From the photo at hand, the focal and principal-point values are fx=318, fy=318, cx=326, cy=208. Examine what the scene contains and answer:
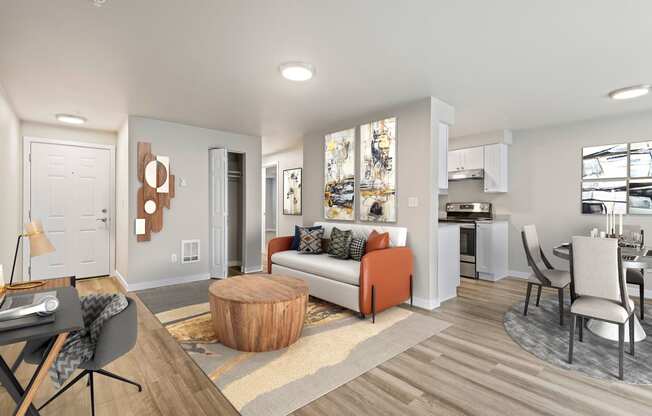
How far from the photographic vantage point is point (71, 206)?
5.00 m

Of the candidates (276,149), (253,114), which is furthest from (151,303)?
(276,149)

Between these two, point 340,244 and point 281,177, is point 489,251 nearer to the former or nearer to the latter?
point 340,244

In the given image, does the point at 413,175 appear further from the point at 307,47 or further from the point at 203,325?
the point at 203,325

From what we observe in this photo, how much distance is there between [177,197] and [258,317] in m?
3.07

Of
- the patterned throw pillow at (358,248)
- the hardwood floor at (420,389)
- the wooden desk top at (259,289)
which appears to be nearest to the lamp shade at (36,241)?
the hardwood floor at (420,389)

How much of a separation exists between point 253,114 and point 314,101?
1.03 meters

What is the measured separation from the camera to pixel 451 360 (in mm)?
2463

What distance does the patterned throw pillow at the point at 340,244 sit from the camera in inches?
156

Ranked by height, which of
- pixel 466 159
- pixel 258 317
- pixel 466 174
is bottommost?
pixel 258 317

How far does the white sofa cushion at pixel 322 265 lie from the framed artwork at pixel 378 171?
824mm

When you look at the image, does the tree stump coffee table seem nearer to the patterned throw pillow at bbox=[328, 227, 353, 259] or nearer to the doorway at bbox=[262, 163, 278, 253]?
the patterned throw pillow at bbox=[328, 227, 353, 259]

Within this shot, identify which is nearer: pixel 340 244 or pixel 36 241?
pixel 36 241

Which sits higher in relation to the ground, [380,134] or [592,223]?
[380,134]

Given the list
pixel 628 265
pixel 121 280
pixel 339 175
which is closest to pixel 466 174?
pixel 339 175
